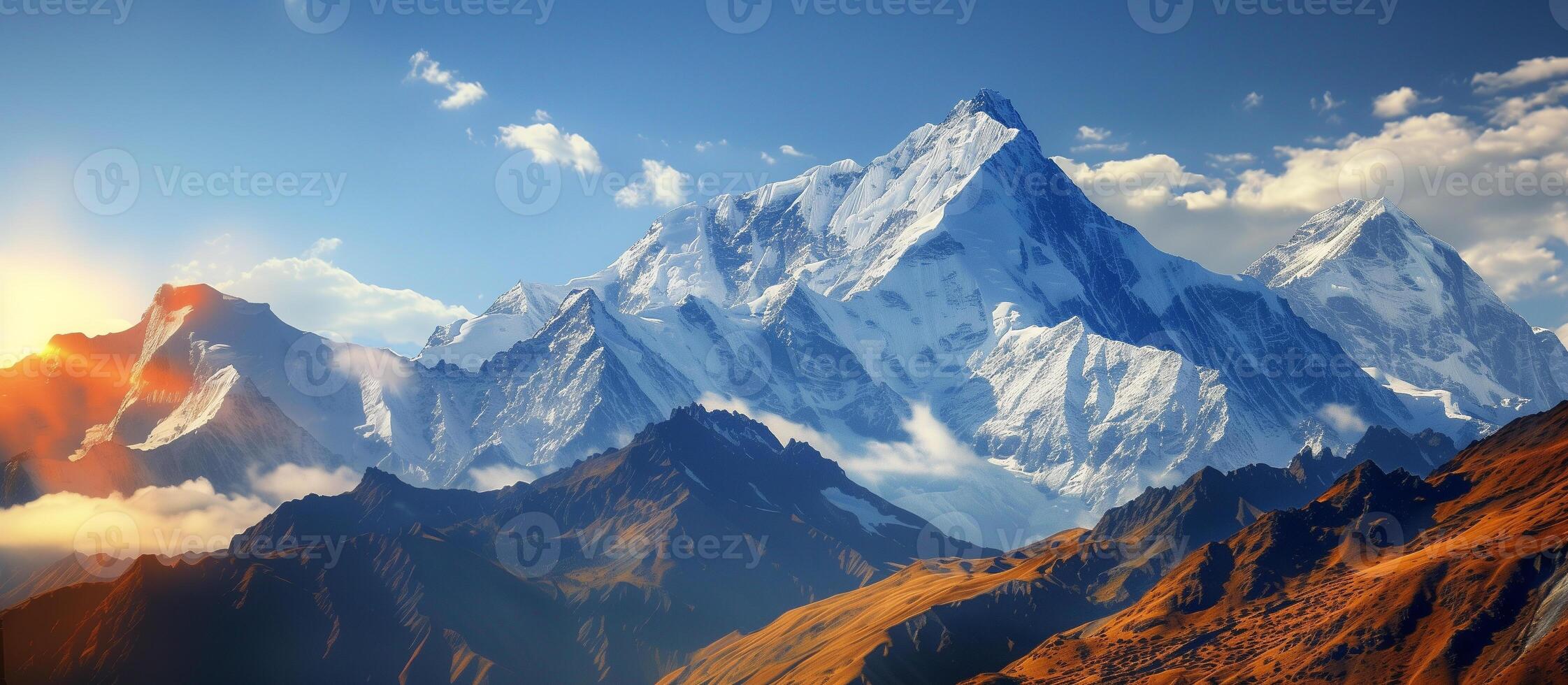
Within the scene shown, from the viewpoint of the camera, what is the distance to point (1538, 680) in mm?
175250

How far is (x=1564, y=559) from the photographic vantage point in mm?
198375

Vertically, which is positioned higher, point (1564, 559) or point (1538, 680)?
point (1564, 559)

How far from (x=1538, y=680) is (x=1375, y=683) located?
85.7 feet

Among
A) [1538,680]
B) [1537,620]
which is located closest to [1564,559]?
[1537,620]

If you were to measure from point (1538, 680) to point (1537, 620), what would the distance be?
18.2m

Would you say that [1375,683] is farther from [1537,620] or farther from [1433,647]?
[1537,620]

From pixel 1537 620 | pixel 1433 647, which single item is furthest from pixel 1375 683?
pixel 1537 620

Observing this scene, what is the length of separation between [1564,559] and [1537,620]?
486 inches

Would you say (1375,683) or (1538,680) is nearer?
(1538,680)

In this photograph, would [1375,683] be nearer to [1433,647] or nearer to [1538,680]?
[1433,647]

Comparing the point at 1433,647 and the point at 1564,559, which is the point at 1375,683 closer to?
the point at 1433,647

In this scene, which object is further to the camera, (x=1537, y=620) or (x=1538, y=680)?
(x=1537, y=620)

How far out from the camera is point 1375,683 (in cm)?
19875

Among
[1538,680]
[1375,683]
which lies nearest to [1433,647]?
[1375,683]
